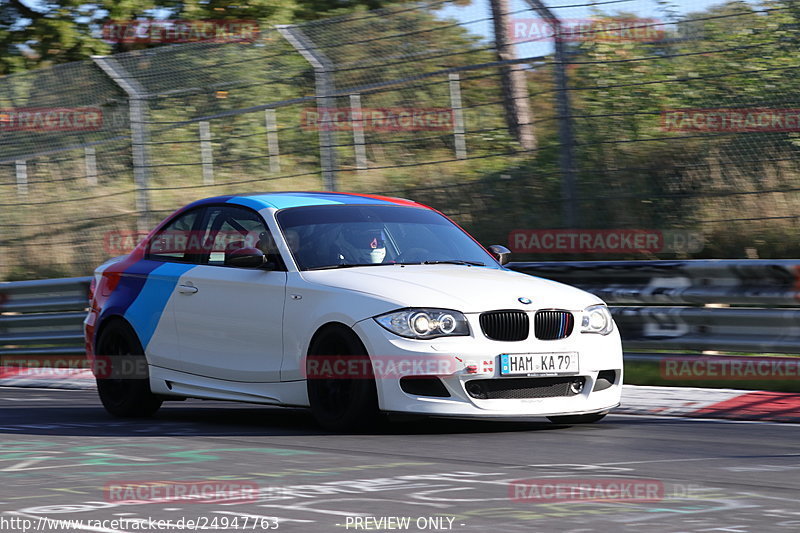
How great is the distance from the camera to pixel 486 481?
21.0ft

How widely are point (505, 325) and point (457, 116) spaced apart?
5045mm

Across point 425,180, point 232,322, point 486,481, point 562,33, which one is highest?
point 562,33

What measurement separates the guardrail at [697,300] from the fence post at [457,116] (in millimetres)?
1682

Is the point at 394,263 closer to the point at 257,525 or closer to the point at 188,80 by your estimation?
the point at 257,525

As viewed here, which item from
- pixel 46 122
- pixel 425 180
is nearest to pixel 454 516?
pixel 425 180

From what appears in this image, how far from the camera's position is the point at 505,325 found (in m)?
8.30

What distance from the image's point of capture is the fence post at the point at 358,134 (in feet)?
45.2

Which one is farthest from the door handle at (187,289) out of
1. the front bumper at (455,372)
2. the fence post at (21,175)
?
the fence post at (21,175)

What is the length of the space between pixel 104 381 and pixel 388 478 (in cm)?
425

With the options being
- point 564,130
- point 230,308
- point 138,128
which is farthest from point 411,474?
point 138,128

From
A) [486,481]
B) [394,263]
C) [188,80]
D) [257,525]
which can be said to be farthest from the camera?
[188,80]

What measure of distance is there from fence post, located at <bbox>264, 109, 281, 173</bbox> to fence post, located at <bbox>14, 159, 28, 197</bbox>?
13.9 feet

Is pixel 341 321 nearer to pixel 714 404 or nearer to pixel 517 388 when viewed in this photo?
pixel 517 388

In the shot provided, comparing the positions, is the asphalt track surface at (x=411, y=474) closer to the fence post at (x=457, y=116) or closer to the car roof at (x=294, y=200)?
the car roof at (x=294, y=200)
